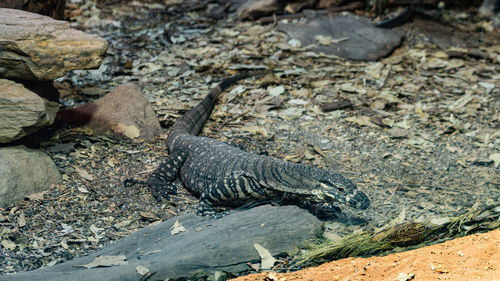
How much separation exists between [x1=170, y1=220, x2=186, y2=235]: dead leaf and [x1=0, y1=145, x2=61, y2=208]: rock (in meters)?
1.60

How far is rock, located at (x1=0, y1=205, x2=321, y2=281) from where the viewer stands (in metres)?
4.08

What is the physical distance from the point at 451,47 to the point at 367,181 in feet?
18.3

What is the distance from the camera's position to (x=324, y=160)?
21.2 ft

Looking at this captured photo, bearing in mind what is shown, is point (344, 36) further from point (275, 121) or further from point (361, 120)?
point (275, 121)

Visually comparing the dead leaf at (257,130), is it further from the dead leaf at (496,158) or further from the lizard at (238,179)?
the dead leaf at (496,158)

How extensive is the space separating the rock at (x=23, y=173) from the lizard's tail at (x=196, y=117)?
1591 mm

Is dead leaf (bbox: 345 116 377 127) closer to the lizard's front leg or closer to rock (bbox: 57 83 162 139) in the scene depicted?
the lizard's front leg

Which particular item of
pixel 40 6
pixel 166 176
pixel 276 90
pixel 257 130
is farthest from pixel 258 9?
pixel 166 176

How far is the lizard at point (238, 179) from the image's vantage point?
489 centimetres

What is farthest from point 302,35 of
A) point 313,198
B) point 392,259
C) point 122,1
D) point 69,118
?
point 392,259

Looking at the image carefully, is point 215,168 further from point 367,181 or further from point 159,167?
point 367,181

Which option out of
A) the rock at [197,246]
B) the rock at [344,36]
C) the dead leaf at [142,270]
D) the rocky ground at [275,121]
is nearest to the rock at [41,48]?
the rocky ground at [275,121]

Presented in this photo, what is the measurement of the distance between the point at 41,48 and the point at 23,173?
1277mm

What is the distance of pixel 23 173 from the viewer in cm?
530
